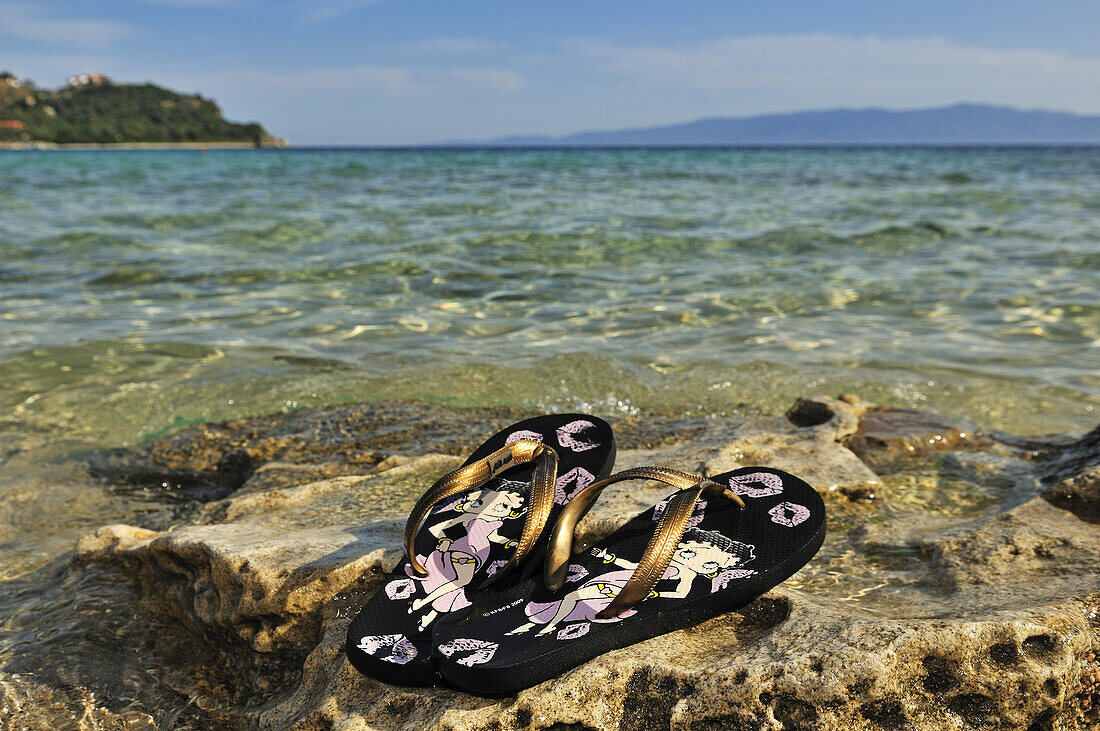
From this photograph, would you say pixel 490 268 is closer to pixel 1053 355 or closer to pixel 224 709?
pixel 1053 355

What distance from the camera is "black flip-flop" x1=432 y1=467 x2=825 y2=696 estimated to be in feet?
5.29

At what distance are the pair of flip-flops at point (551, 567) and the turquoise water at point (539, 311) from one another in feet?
7.48

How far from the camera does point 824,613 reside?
5.65 feet

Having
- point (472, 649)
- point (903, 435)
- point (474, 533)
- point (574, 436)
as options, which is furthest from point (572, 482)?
point (903, 435)

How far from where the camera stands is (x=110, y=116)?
94688 mm

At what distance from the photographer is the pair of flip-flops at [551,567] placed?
5.45 ft

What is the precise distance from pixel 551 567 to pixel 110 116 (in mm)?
111745

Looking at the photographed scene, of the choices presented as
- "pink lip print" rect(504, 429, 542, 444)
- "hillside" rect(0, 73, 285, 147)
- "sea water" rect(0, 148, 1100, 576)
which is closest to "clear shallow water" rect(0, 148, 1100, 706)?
"sea water" rect(0, 148, 1100, 576)

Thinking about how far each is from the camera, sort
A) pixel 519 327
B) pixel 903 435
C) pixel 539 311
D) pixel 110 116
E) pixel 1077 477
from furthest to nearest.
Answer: pixel 110 116, pixel 539 311, pixel 519 327, pixel 903 435, pixel 1077 477

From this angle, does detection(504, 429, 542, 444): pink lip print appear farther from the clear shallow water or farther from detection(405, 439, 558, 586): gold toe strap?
the clear shallow water

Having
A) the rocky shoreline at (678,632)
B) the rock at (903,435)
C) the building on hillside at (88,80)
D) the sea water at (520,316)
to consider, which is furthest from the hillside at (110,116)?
the rock at (903,435)

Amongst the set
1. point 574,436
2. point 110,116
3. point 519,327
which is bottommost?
point 519,327

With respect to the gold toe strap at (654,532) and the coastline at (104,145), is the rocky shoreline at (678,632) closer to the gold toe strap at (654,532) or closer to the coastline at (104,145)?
the gold toe strap at (654,532)

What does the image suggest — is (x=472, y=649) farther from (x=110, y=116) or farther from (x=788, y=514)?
(x=110, y=116)
